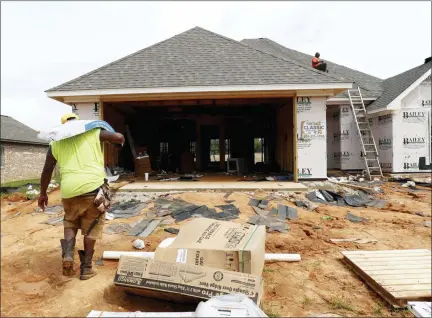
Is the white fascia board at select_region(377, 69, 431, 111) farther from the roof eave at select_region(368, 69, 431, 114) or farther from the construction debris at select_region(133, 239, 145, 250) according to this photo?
the construction debris at select_region(133, 239, 145, 250)

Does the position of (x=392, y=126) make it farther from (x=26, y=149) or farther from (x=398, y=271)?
(x=26, y=149)

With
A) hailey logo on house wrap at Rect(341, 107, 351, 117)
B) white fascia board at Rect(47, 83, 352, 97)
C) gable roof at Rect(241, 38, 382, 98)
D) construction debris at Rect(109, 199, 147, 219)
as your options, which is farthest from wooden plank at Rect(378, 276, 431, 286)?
gable roof at Rect(241, 38, 382, 98)

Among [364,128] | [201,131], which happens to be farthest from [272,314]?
[201,131]

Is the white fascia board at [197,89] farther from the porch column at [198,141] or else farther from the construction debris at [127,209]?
the porch column at [198,141]

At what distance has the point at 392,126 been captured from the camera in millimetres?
12547

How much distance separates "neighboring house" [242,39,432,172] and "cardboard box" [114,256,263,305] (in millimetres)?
12292

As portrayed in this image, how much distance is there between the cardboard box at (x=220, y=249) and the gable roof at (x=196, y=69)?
6.59 meters

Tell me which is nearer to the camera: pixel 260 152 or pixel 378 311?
pixel 378 311

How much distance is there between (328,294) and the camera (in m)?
3.39

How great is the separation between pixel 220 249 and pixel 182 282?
491 mm

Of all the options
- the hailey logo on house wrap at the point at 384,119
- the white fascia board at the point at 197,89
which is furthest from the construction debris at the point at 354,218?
the hailey logo on house wrap at the point at 384,119

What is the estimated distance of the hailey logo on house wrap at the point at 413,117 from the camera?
12477 millimetres

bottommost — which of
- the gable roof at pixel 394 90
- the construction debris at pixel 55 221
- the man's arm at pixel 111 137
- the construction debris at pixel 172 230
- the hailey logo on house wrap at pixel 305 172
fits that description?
the construction debris at pixel 172 230

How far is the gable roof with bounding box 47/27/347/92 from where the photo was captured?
369 inches
